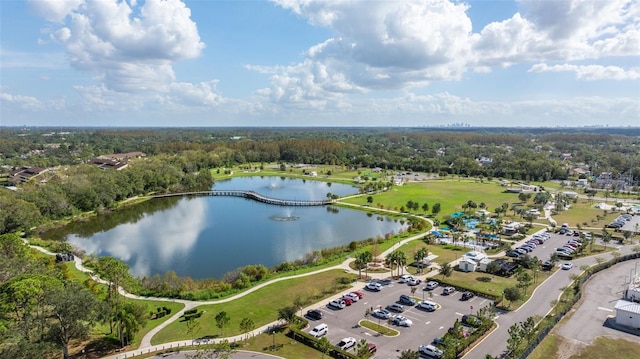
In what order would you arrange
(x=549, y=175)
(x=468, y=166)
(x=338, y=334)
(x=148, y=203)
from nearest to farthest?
(x=338, y=334) < (x=148, y=203) < (x=549, y=175) < (x=468, y=166)

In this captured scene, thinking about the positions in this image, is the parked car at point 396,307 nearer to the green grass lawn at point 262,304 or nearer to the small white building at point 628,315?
the green grass lawn at point 262,304

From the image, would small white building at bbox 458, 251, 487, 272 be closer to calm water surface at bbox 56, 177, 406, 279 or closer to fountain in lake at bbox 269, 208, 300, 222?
calm water surface at bbox 56, 177, 406, 279

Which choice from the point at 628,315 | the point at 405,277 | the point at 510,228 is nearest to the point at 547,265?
the point at 628,315

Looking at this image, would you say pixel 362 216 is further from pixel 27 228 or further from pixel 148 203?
pixel 27 228

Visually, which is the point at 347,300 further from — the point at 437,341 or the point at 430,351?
the point at 430,351

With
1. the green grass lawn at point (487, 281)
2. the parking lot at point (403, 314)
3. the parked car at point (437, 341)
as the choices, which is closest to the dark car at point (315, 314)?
the parking lot at point (403, 314)

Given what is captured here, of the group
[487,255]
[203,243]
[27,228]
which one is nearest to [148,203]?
[27,228]

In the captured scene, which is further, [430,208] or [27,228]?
[430,208]

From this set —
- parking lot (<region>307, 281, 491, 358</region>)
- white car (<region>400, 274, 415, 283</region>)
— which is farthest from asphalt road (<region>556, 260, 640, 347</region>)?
white car (<region>400, 274, 415, 283</region>)
